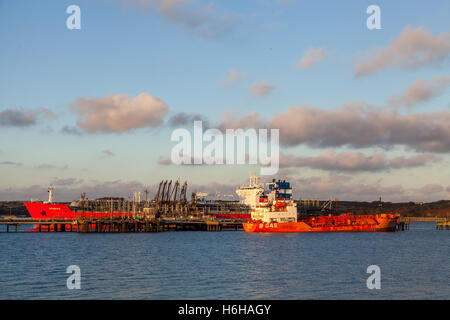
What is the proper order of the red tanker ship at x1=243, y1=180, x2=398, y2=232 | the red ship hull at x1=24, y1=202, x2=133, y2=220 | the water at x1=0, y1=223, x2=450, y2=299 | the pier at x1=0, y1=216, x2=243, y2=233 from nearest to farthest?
the water at x1=0, y1=223, x2=450, y2=299 → the red tanker ship at x1=243, y1=180, x2=398, y2=232 → the pier at x1=0, y1=216, x2=243, y2=233 → the red ship hull at x1=24, y1=202, x2=133, y2=220

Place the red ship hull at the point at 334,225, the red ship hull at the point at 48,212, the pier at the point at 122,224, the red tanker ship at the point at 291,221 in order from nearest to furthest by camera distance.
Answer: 1. the red tanker ship at the point at 291,221
2. the red ship hull at the point at 334,225
3. the pier at the point at 122,224
4. the red ship hull at the point at 48,212

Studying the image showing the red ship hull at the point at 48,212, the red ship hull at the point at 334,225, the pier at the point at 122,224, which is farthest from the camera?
the red ship hull at the point at 48,212

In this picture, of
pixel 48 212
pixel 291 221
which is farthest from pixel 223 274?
pixel 48 212

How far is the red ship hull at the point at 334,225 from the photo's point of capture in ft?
344

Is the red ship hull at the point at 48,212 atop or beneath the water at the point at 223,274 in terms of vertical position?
atop

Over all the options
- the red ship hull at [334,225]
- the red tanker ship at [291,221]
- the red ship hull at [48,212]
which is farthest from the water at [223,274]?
the red ship hull at [48,212]

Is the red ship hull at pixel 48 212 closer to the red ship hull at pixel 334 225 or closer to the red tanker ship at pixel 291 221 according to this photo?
the red tanker ship at pixel 291 221

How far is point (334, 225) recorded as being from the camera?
114188 mm

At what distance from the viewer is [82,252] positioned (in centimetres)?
6334

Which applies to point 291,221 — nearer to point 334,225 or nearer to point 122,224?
point 334,225

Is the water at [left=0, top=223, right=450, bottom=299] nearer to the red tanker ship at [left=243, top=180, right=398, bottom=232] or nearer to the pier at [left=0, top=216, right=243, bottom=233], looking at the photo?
the red tanker ship at [left=243, top=180, right=398, bottom=232]

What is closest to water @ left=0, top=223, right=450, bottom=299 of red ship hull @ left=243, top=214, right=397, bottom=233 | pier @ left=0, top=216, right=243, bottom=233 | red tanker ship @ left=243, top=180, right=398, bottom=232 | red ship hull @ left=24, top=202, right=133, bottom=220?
red tanker ship @ left=243, top=180, right=398, bottom=232

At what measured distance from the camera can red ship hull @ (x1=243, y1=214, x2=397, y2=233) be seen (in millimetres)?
104875
